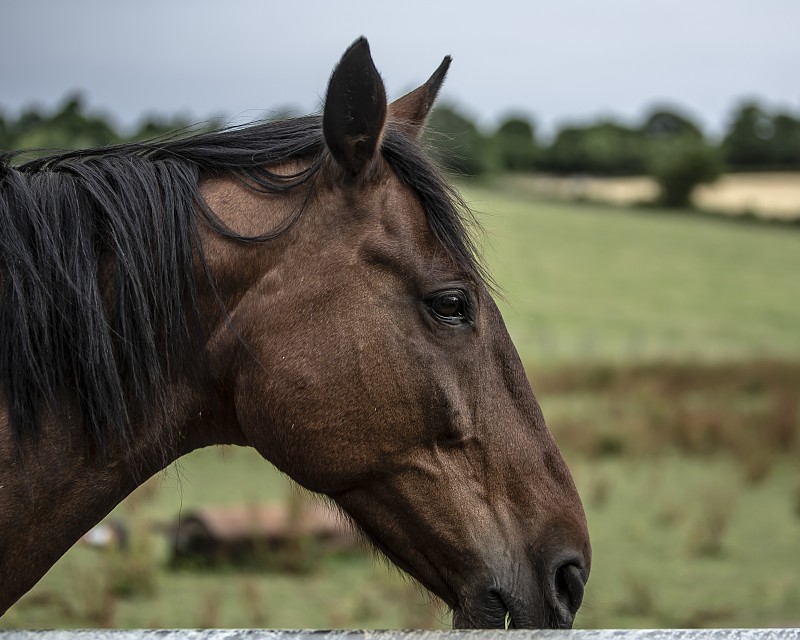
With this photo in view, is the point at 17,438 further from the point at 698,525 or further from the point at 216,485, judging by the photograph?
the point at 216,485

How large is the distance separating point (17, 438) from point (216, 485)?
30.1 ft

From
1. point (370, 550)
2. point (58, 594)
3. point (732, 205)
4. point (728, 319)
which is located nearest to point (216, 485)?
point (58, 594)

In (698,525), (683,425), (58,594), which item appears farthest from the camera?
(683,425)

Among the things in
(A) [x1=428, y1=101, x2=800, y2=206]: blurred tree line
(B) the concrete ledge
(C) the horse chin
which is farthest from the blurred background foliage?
(A) [x1=428, y1=101, x2=800, y2=206]: blurred tree line

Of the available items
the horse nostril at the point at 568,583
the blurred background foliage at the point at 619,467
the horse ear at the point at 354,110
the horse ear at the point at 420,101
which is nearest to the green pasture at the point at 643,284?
the blurred background foliage at the point at 619,467

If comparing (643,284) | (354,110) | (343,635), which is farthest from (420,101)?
(643,284)

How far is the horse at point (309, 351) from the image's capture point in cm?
209

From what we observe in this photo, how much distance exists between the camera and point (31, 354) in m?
2.01

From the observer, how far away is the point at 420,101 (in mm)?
2678

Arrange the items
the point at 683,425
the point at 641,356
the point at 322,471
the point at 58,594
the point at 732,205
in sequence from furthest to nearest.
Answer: the point at 732,205
the point at 641,356
the point at 683,425
the point at 58,594
the point at 322,471

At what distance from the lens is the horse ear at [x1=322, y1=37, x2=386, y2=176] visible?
81.4 inches

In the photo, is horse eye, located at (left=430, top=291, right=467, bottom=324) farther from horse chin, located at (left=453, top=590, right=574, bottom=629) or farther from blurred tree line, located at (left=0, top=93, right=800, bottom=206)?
blurred tree line, located at (left=0, top=93, right=800, bottom=206)

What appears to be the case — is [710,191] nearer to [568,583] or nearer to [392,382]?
[568,583]

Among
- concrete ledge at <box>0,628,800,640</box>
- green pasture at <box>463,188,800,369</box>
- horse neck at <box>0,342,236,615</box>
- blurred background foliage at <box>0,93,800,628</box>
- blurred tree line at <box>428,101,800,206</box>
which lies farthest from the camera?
blurred tree line at <box>428,101,800,206</box>
